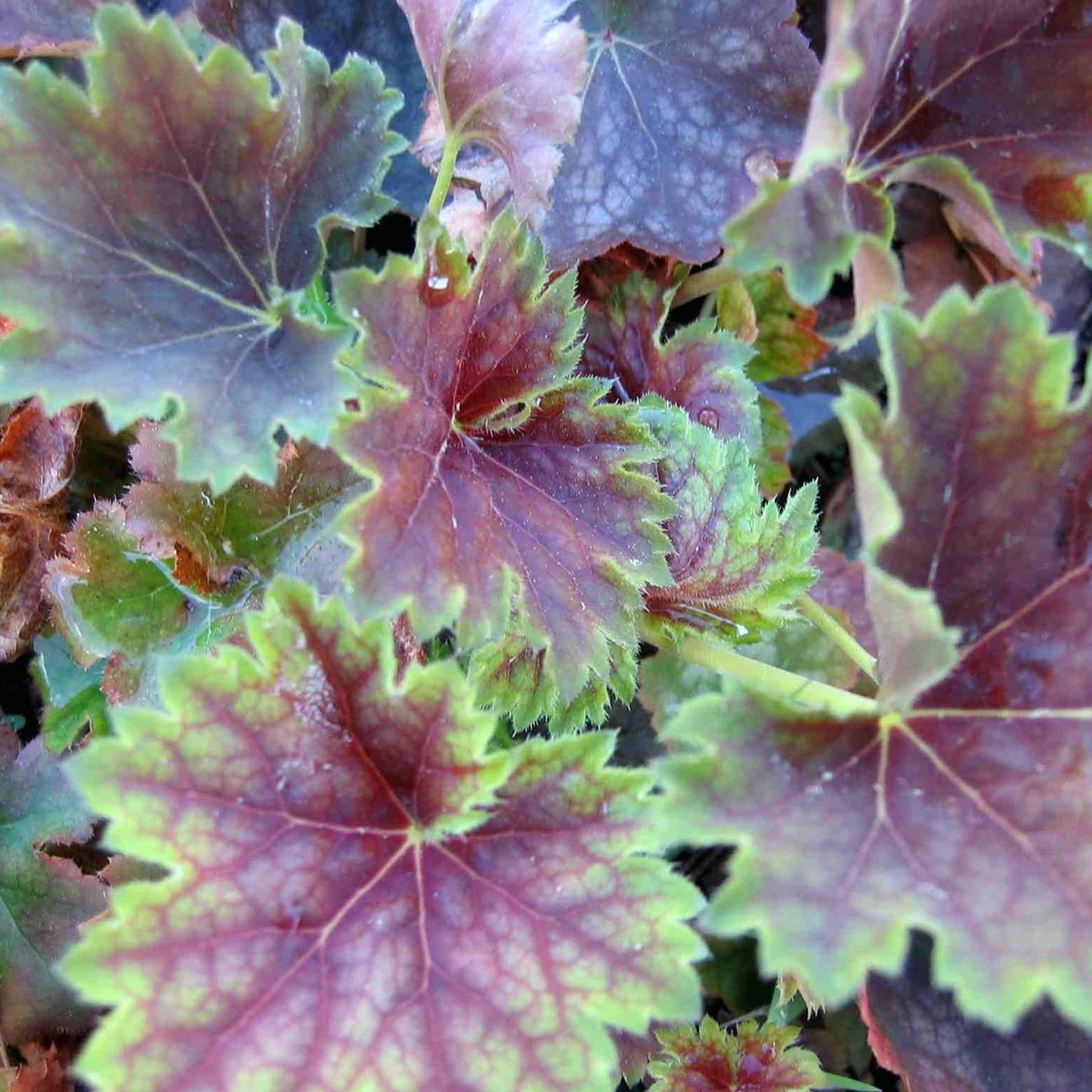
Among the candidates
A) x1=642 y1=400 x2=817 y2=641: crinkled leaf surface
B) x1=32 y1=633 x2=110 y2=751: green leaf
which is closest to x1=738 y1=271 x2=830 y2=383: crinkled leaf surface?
x1=642 y1=400 x2=817 y2=641: crinkled leaf surface

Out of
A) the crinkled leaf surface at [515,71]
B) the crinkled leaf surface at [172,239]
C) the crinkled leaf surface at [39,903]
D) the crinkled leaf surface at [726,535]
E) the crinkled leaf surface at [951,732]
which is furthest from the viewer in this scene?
the crinkled leaf surface at [39,903]

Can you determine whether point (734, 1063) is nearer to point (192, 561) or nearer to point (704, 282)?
point (192, 561)

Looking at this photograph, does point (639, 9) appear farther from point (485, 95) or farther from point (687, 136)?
point (485, 95)

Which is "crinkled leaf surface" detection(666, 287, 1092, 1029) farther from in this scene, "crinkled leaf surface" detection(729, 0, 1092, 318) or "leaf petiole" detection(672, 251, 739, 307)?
"leaf petiole" detection(672, 251, 739, 307)

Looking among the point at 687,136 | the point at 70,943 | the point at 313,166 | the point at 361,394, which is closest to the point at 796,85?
the point at 687,136

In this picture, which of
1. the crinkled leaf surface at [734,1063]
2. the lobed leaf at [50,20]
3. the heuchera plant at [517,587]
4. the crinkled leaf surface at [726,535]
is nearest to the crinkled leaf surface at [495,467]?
the heuchera plant at [517,587]

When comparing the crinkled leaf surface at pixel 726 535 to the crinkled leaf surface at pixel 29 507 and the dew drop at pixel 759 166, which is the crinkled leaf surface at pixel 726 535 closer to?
the dew drop at pixel 759 166

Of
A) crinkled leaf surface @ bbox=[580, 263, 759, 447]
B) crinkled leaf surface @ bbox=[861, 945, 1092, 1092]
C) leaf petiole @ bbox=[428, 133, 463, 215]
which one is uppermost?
leaf petiole @ bbox=[428, 133, 463, 215]
